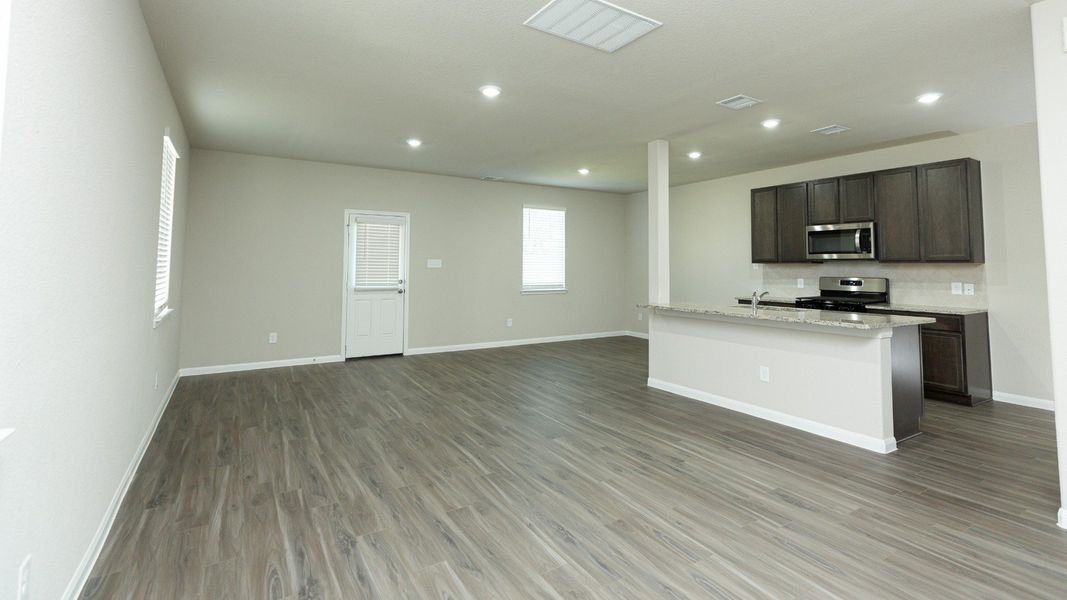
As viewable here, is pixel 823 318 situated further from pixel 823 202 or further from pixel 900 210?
pixel 823 202

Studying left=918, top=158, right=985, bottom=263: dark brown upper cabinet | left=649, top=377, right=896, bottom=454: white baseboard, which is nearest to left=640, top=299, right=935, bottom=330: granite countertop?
left=649, top=377, right=896, bottom=454: white baseboard

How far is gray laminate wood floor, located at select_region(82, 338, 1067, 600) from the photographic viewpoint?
6.34ft

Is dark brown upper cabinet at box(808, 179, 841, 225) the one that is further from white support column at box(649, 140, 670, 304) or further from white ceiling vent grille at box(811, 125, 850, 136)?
white support column at box(649, 140, 670, 304)

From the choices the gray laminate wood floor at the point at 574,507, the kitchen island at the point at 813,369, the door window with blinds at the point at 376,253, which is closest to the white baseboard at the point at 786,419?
the kitchen island at the point at 813,369

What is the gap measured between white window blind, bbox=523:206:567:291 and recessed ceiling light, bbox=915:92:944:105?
519 cm

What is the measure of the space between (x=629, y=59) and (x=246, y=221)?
4.92 m

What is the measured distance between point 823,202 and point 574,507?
5.00 m

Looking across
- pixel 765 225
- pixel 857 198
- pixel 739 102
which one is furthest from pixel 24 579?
pixel 765 225

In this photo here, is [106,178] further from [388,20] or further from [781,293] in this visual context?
[781,293]

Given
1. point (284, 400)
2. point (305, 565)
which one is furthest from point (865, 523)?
point (284, 400)

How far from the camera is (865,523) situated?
7.77 ft

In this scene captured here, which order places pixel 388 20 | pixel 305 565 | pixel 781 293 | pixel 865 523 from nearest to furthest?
pixel 305 565 → pixel 865 523 → pixel 388 20 → pixel 781 293

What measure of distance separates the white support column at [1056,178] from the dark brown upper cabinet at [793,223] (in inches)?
138

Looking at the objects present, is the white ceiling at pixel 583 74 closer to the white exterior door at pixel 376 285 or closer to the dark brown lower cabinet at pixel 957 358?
the white exterior door at pixel 376 285
